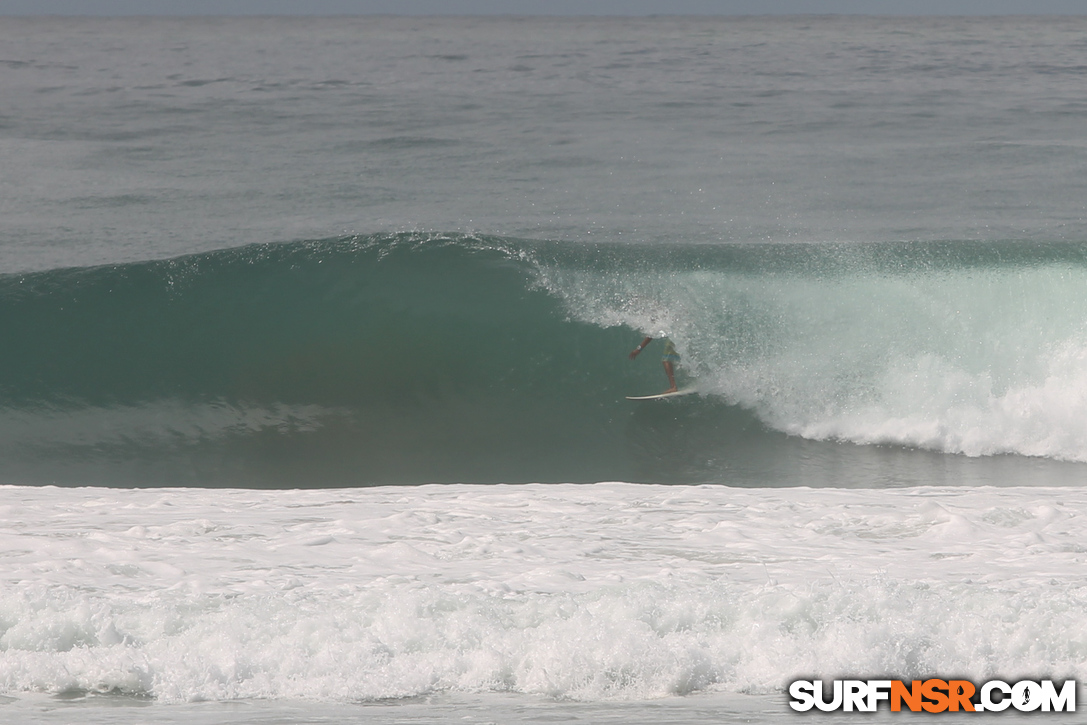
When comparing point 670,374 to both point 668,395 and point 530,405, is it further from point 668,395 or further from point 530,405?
point 530,405

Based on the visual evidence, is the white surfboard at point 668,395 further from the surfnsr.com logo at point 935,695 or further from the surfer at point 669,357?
the surfnsr.com logo at point 935,695

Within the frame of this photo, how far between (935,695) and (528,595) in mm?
1630

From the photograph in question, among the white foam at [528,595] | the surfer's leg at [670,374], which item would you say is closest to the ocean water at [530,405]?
the white foam at [528,595]

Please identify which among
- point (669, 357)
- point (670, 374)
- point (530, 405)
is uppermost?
point (669, 357)

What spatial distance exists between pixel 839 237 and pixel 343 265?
6223mm

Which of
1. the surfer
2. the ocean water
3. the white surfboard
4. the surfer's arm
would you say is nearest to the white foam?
the ocean water

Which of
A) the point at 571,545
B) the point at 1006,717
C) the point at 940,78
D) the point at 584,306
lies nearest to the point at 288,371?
the point at 584,306

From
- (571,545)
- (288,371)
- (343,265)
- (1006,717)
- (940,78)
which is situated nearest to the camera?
(1006,717)

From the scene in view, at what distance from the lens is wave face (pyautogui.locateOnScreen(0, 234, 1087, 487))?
28.0 feet

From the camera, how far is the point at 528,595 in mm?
4141

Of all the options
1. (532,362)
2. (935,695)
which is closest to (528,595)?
(935,695)

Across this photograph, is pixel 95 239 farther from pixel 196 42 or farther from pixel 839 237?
pixel 196 42

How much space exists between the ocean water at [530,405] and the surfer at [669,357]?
10cm

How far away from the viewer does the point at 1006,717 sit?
10.2 feet
